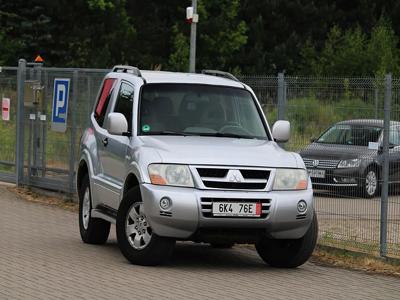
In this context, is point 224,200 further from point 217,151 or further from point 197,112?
point 197,112

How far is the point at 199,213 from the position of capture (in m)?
10.8

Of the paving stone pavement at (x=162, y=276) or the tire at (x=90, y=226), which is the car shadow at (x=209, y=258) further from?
the tire at (x=90, y=226)

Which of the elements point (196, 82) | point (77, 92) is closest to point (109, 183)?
point (196, 82)

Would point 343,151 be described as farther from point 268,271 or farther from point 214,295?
point 214,295

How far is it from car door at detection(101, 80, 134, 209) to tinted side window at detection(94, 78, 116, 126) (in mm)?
289

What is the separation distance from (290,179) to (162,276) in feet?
5.22

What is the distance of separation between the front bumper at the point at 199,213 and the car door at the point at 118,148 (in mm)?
1011

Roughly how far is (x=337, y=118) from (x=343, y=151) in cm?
39

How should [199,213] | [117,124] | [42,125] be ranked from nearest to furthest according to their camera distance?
[199,213] → [117,124] → [42,125]

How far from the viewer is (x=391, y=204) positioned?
1250cm

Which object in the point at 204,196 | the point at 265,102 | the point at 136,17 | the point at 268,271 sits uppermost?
the point at 136,17

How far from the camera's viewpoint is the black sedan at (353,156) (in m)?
12.5

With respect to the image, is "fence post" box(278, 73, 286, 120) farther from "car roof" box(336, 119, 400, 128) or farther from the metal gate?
the metal gate

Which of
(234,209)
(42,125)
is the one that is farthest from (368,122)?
(42,125)
